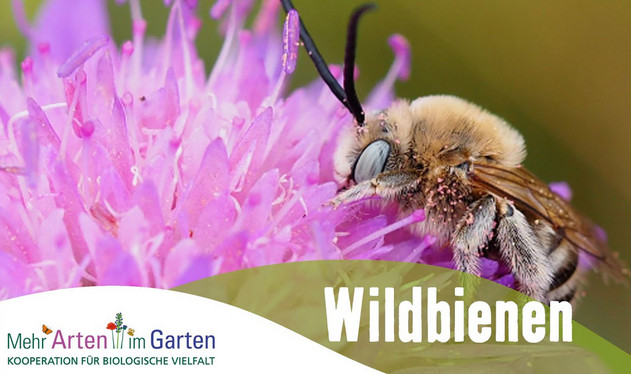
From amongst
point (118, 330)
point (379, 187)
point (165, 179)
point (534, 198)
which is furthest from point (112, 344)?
point (534, 198)

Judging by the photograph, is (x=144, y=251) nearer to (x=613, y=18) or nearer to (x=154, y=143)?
(x=154, y=143)

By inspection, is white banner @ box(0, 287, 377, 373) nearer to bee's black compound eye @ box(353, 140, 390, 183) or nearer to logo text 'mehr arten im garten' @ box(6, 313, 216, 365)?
logo text 'mehr arten im garten' @ box(6, 313, 216, 365)

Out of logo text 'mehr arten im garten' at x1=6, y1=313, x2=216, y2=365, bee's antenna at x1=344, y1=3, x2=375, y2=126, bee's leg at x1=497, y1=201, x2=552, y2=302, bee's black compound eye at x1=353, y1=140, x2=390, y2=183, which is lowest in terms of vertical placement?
logo text 'mehr arten im garten' at x1=6, y1=313, x2=216, y2=365

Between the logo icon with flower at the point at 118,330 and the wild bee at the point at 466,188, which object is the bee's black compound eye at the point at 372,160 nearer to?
the wild bee at the point at 466,188

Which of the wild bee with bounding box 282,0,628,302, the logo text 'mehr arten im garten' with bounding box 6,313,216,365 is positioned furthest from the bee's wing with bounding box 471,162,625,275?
the logo text 'mehr arten im garten' with bounding box 6,313,216,365

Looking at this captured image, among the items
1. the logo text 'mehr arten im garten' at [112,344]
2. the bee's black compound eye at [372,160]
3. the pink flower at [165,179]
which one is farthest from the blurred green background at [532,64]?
the logo text 'mehr arten im garten' at [112,344]

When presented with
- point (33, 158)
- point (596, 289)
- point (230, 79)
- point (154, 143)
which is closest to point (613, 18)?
point (596, 289)
